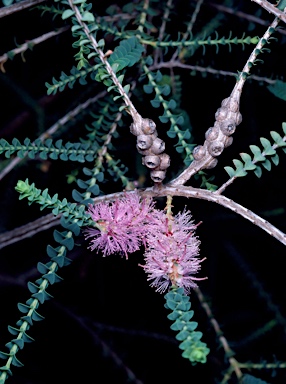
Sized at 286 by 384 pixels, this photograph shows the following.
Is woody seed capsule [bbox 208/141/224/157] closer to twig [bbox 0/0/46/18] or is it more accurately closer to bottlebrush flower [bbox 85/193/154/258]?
bottlebrush flower [bbox 85/193/154/258]

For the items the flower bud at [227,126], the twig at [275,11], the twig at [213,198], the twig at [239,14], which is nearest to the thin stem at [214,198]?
the twig at [213,198]

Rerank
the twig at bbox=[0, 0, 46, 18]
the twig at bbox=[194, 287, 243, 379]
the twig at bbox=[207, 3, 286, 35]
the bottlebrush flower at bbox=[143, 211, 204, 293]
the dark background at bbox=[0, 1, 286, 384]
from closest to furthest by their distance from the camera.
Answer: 1. the bottlebrush flower at bbox=[143, 211, 204, 293]
2. the twig at bbox=[0, 0, 46, 18]
3. the twig at bbox=[194, 287, 243, 379]
4. the twig at bbox=[207, 3, 286, 35]
5. the dark background at bbox=[0, 1, 286, 384]

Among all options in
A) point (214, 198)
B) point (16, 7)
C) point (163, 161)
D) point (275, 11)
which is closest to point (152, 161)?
point (163, 161)

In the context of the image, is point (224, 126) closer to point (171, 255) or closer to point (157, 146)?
point (157, 146)

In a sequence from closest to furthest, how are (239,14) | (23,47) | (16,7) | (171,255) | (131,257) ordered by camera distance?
(171,255) → (16,7) → (23,47) → (239,14) → (131,257)

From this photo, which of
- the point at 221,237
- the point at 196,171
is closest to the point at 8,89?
the point at 221,237

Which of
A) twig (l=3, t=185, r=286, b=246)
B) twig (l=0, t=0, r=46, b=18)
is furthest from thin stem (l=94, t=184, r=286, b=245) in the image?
twig (l=0, t=0, r=46, b=18)
